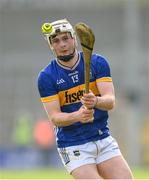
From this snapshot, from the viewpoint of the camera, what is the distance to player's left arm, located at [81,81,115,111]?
363 inches

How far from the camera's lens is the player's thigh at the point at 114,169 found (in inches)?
377

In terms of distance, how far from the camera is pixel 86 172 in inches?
373

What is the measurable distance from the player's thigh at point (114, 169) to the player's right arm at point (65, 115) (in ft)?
2.03

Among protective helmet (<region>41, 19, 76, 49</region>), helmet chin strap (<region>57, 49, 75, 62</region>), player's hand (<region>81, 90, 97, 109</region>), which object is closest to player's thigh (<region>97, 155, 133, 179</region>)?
player's hand (<region>81, 90, 97, 109</region>)

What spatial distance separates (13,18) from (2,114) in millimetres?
6736

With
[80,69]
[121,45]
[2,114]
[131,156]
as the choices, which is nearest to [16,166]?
[131,156]

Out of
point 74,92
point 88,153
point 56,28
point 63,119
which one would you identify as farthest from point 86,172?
point 56,28

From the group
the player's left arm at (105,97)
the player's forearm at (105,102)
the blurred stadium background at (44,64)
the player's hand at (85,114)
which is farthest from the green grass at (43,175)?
the player's hand at (85,114)

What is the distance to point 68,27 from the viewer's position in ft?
32.0

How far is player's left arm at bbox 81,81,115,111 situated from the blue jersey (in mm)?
75

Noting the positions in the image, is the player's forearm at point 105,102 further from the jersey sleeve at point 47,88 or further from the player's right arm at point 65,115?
the jersey sleeve at point 47,88

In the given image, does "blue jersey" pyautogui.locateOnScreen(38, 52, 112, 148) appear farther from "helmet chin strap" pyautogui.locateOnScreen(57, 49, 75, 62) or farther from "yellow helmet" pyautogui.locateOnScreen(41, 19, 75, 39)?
"yellow helmet" pyautogui.locateOnScreen(41, 19, 75, 39)

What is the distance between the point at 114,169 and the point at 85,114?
761 millimetres

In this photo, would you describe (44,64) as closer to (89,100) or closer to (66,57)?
(66,57)
